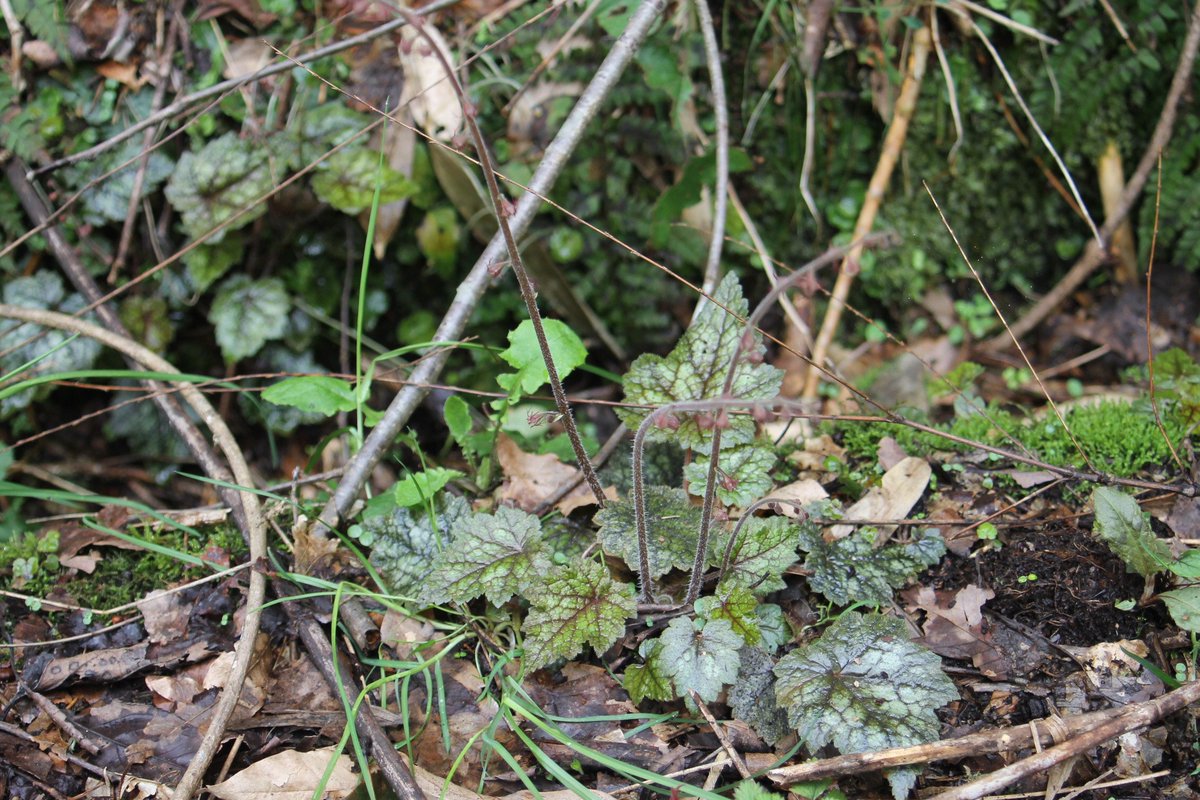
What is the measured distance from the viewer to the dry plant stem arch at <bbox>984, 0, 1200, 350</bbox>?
356cm

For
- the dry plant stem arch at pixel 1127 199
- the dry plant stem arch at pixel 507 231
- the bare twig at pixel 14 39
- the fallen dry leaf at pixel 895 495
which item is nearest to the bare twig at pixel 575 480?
the dry plant stem arch at pixel 507 231

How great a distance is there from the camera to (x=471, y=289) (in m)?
2.55

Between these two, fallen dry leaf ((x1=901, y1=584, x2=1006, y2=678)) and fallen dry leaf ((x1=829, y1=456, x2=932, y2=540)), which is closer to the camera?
fallen dry leaf ((x1=901, y1=584, x2=1006, y2=678))

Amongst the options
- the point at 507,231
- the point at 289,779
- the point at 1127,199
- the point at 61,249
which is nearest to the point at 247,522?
the point at 289,779

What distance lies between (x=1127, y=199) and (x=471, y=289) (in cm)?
314

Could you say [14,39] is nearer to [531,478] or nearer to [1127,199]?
[531,478]

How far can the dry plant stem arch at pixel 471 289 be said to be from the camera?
2.43 m

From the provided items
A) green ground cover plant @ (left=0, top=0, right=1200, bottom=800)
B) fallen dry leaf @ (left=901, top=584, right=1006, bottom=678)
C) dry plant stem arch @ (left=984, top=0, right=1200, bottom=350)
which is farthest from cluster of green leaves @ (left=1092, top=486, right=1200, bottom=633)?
dry plant stem arch @ (left=984, top=0, right=1200, bottom=350)

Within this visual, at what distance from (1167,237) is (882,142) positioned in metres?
1.44

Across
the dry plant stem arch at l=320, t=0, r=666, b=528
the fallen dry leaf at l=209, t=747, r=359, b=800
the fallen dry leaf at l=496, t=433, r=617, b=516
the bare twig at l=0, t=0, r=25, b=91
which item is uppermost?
the bare twig at l=0, t=0, r=25, b=91

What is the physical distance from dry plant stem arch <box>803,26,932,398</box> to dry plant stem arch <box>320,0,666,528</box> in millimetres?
1583

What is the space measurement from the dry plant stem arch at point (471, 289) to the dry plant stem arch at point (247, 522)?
20cm

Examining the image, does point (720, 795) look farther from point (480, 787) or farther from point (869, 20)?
point (869, 20)

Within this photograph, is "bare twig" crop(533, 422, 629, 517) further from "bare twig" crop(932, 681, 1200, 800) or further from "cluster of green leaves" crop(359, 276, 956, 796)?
"bare twig" crop(932, 681, 1200, 800)
